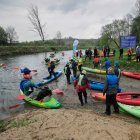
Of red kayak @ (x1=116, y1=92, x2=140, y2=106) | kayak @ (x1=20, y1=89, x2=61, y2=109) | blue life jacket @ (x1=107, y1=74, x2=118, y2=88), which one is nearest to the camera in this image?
blue life jacket @ (x1=107, y1=74, x2=118, y2=88)

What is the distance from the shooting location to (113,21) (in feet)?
152

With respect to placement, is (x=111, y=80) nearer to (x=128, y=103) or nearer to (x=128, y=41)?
(x=128, y=103)

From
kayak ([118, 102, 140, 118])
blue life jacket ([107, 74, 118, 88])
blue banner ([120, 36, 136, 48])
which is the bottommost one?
kayak ([118, 102, 140, 118])

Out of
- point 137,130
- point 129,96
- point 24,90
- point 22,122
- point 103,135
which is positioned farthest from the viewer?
point 24,90

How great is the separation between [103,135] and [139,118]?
Answer: 269 centimetres

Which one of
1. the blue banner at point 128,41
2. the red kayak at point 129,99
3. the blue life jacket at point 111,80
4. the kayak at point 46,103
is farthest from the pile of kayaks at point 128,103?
the blue banner at point 128,41

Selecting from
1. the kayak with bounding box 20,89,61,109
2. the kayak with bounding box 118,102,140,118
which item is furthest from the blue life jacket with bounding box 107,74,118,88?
the kayak with bounding box 20,89,61,109

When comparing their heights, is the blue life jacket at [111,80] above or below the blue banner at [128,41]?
below

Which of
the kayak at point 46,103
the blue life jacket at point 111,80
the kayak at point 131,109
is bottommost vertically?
the kayak at point 46,103

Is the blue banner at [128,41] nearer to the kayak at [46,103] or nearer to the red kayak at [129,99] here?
the red kayak at [129,99]

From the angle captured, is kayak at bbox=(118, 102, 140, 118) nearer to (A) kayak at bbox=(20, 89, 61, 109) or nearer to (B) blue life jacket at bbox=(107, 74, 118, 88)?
(B) blue life jacket at bbox=(107, 74, 118, 88)

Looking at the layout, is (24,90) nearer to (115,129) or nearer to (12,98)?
(12,98)

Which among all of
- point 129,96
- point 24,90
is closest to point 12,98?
point 24,90

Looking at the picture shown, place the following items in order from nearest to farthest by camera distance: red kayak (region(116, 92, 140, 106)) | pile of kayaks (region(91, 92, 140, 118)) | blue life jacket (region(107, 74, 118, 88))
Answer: blue life jacket (region(107, 74, 118, 88))
pile of kayaks (region(91, 92, 140, 118))
red kayak (region(116, 92, 140, 106))
